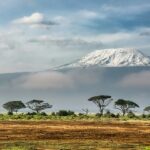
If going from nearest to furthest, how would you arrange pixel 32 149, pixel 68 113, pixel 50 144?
pixel 32 149 → pixel 50 144 → pixel 68 113

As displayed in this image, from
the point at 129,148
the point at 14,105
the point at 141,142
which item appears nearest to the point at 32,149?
the point at 129,148

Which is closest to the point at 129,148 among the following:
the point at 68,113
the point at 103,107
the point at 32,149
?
the point at 32,149

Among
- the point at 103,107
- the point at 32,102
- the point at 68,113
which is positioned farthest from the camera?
the point at 32,102

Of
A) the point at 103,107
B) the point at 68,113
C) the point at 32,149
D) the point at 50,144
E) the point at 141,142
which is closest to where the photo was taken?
the point at 32,149

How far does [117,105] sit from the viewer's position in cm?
17412

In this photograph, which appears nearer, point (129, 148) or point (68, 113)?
point (129, 148)

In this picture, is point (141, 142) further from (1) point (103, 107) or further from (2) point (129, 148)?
(1) point (103, 107)

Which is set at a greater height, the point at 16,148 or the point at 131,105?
the point at 131,105

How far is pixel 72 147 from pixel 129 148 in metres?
4.22

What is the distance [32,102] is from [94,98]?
74.6 ft

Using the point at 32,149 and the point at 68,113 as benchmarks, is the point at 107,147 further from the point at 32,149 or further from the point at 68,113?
the point at 68,113

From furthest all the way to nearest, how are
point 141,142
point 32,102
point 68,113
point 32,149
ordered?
point 32,102, point 68,113, point 141,142, point 32,149

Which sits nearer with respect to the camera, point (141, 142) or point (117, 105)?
point (141, 142)

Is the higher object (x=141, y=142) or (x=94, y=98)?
(x=94, y=98)
